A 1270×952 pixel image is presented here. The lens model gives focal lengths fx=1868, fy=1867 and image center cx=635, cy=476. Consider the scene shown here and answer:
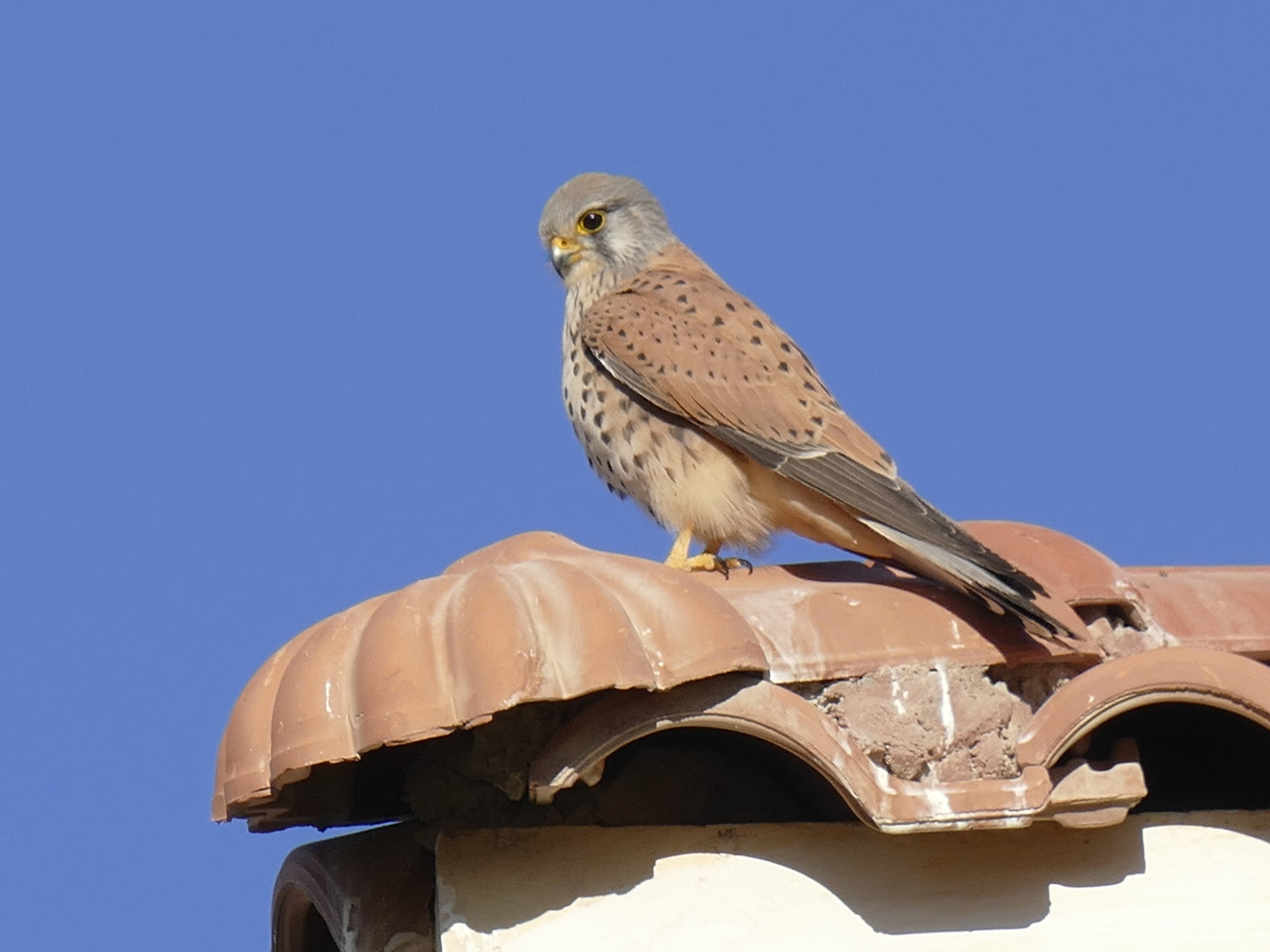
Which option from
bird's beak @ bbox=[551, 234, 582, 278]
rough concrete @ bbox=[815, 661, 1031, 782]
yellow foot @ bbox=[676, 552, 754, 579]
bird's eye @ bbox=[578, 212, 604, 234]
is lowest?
rough concrete @ bbox=[815, 661, 1031, 782]

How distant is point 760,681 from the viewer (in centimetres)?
254

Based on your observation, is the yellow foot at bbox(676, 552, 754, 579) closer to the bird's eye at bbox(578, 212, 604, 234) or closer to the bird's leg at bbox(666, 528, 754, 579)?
the bird's leg at bbox(666, 528, 754, 579)

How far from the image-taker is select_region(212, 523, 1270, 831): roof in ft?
8.05

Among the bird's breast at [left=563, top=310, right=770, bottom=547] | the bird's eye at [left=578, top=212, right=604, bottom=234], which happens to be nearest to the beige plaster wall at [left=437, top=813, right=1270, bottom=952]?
the bird's breast at [left=563, top=310, right=770, bottom=547]

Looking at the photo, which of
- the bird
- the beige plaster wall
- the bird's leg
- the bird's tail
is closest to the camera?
the beige plaster wall

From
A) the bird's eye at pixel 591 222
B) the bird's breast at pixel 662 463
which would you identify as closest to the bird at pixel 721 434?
the bird's breast at pixel 662 463

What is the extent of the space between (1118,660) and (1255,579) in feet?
2.05

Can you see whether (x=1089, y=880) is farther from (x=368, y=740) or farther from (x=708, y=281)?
(x=708, y=281)

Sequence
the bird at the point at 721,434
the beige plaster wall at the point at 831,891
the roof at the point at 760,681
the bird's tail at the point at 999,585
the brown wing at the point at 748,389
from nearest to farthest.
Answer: the roof at the point at 760,681 < the beige plaster wall at the point at 831,891 < the bird's tail at the point at 999,585 < the brown wing at the point at 748,389 < the bird at the point at 721,434

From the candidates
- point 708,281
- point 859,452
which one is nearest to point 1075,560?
point 859,452

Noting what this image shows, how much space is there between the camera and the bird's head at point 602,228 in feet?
15.0

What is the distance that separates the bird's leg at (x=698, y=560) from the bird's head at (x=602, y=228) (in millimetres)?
930

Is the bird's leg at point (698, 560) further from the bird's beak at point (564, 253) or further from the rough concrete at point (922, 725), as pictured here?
the bird's beak at point (564, 253)

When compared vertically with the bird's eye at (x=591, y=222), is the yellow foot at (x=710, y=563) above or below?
below
